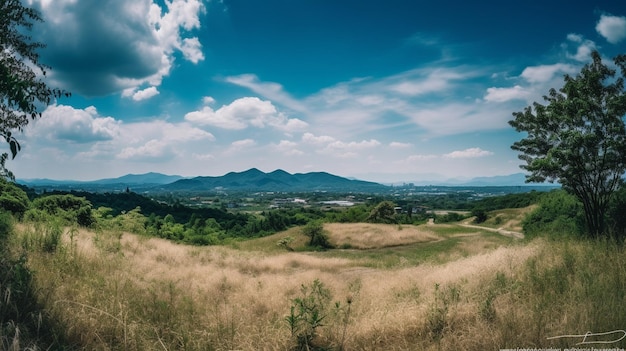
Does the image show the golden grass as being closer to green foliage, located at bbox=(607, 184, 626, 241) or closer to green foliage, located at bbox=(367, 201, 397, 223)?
green foliage, located at bbox=(367, 201, 397, 223)

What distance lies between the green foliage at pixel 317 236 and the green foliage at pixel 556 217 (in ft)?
74.7

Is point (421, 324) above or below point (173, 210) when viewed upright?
above

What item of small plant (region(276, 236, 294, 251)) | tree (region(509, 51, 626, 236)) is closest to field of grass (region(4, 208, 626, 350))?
tree (region(509, 51, 626, 236))

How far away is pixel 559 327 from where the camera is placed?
3.97m

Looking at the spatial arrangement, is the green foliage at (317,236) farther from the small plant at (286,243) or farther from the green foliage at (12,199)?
the green foliage at (12,199)

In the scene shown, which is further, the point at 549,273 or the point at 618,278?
the point at 549,273

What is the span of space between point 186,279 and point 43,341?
229 inches

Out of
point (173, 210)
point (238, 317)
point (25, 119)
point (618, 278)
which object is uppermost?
point (25, 119)

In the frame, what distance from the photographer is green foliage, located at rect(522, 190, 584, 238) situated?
15.1m

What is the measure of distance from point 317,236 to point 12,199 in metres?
29.9

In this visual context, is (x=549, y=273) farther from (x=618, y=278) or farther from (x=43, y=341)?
(x=43, y=341)

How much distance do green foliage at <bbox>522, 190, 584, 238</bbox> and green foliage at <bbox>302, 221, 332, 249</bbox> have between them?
22.8 meters

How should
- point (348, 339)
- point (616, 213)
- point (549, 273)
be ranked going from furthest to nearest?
point (616, 213), point (549, 273), point (348, 339)

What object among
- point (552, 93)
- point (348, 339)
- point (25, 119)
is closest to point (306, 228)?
point (552, 93)
